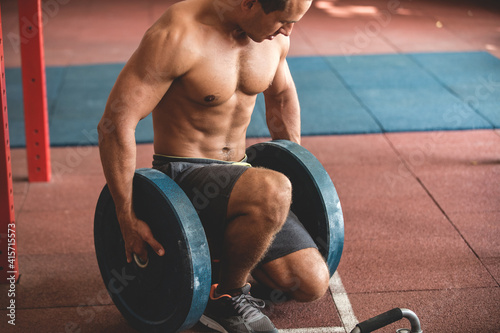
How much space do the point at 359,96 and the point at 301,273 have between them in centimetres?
296

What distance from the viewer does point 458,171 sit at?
345 cm

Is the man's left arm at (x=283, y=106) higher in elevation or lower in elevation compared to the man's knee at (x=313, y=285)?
higher

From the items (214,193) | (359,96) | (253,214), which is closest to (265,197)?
(253,214)

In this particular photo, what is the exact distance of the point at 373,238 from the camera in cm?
273

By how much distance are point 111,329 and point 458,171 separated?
229 centimetres

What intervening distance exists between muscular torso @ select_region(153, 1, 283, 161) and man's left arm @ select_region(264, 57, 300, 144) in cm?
14

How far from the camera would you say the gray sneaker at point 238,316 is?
202 cm

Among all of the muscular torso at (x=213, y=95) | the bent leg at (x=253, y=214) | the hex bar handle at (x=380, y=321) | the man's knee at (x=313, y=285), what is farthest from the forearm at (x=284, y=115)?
the hex bar handle at (x=380, y=321)

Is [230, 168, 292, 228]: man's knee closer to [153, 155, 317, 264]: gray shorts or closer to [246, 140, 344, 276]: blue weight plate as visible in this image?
[153, 155, 317, 264]: gray shorts

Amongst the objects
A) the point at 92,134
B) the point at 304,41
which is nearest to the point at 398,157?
the point at 92,134

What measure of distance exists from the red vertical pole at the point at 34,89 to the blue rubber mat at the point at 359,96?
60 cm

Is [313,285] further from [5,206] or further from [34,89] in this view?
[34,89]

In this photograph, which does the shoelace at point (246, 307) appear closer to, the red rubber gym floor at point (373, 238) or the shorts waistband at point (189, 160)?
the red rubber gym floor at point (373, 238)

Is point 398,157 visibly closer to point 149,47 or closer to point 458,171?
point 458,171
